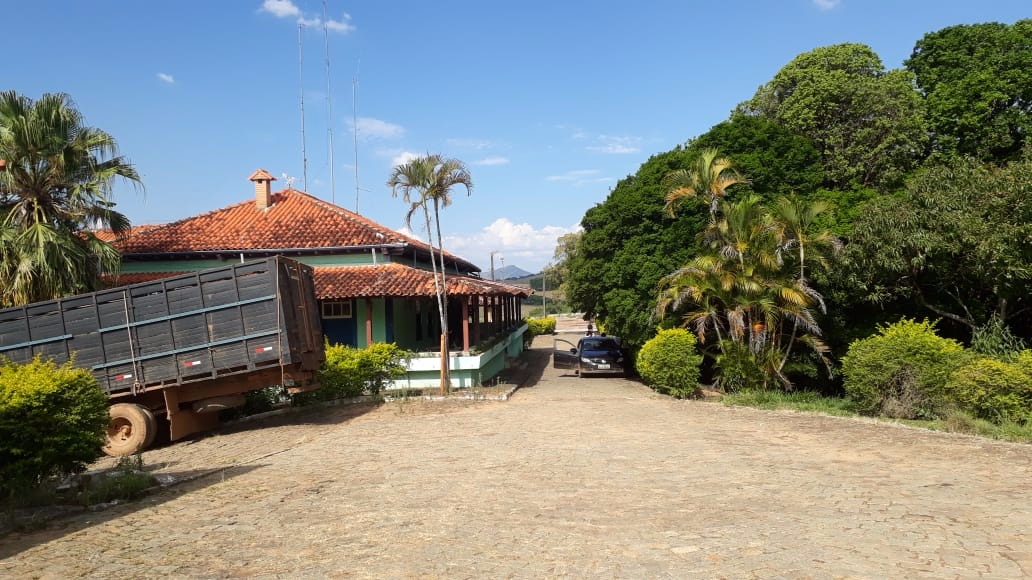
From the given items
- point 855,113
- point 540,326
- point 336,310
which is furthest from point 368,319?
point 540,326

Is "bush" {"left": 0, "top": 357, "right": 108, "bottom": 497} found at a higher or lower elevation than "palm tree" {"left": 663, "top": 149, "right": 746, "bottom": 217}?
lower

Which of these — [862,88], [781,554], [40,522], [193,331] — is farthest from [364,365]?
[862,88]

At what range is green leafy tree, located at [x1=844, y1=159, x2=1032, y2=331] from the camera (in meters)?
11.9

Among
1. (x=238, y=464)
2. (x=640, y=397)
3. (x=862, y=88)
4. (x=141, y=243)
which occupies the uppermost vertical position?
(x=862, y=88)

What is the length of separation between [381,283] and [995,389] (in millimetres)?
13826

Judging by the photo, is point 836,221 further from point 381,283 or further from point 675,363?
point 381,283

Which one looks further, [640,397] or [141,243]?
[141,243]

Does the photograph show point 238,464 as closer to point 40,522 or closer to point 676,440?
point 40,522

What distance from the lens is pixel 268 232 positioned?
19.8m

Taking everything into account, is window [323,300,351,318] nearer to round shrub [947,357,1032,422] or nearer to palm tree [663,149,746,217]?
palm tree [663,149,746,217]

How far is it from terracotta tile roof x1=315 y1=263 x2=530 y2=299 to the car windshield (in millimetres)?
5994

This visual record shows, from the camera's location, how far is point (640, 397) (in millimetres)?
16078

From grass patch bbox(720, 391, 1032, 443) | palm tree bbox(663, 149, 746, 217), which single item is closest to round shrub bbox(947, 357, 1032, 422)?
grass patch bbox(720, 391, 1032, 443)

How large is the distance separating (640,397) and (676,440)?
601cm
